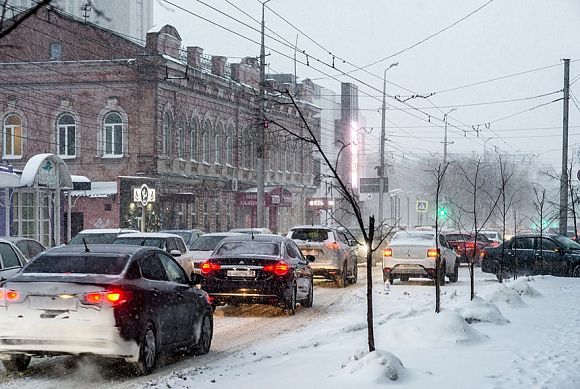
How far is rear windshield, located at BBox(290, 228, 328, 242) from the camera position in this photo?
27.0 metres

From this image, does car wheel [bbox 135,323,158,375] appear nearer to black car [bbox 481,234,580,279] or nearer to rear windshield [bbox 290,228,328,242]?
rear windshield [bbox 290,228,328,242]

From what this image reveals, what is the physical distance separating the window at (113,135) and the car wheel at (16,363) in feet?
132

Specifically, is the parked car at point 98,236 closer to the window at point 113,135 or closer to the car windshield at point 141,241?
the car windshield at point 141,241

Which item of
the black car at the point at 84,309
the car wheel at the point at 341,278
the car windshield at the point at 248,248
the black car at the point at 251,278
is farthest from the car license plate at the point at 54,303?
the car wheel at the point at 341,278

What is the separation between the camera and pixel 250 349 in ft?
43.1

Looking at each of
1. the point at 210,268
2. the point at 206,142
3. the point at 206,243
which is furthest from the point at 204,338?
the point at 206,142

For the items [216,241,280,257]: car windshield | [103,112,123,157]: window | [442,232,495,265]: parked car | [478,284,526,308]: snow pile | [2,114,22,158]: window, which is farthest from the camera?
[2,114,22,158]: window

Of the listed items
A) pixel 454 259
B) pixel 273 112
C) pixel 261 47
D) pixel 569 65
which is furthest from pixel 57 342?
pixel 273 112

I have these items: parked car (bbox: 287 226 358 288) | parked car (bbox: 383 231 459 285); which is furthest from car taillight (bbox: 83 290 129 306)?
parked car (bbox: 383 231 459 285)

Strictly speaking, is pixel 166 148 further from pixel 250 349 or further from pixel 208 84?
pixel 250 349

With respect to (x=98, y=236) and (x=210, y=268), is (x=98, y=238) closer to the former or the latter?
(x=98, y=236)

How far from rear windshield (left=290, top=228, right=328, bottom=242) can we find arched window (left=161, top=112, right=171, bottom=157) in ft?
82.0

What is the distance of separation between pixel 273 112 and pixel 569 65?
27058 mm

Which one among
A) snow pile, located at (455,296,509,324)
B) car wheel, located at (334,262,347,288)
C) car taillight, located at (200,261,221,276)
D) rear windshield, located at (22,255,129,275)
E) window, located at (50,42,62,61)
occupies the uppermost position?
window, located at (50,42,62,61)
